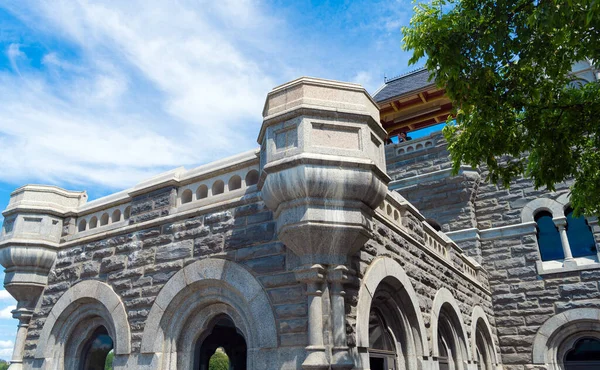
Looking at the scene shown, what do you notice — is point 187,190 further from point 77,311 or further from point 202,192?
point 77,311

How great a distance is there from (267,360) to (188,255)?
200cm

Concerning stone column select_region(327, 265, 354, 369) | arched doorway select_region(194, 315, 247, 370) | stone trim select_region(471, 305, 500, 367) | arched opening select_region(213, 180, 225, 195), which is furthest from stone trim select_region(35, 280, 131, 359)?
stone trim select_region(471, 305, 500, 367)

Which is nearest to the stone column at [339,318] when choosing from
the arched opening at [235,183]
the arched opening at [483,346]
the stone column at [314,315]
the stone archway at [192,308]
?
the stone column at [314,315]

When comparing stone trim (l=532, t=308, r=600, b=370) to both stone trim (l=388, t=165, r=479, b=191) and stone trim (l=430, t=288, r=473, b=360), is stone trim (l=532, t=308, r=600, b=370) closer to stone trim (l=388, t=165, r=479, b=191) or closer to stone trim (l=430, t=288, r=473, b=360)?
stone trim (l=430, t=288, r=473, b=360)

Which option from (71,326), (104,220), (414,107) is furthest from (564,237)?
(71,326)

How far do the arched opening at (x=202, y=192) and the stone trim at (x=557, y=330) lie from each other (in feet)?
30.7

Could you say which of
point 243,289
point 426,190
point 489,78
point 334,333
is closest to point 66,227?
point 243,289

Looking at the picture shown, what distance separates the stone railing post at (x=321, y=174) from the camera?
18.4ft

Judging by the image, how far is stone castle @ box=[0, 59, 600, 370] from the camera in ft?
18.5

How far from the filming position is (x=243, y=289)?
606cm

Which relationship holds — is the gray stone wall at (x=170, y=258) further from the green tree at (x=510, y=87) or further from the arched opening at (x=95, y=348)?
the green tree at (x=510, y=87)

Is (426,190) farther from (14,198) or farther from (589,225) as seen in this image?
(14,198)

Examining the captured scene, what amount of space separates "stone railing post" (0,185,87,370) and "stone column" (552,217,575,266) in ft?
37.4

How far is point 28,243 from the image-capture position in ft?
27.8
